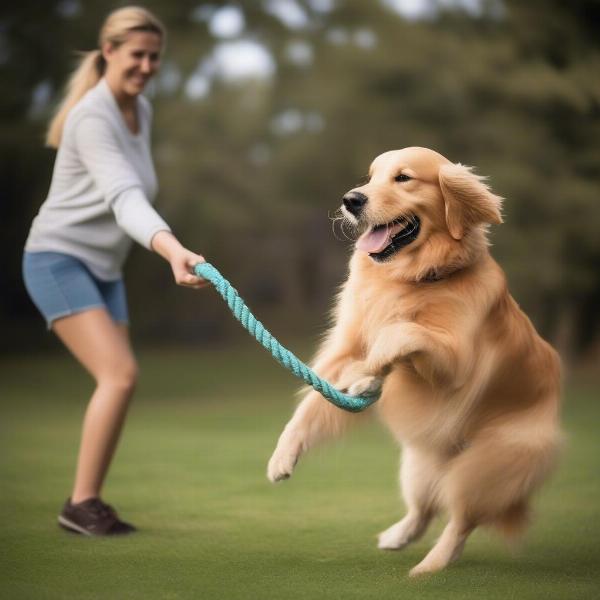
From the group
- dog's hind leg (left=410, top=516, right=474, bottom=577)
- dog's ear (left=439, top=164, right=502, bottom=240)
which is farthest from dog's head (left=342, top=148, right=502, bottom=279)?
dog's hind leg (left=410, top=516, right=474, bottom=577)

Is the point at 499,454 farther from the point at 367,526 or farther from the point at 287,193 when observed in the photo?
the point at 287,193

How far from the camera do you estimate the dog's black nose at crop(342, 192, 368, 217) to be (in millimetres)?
3332

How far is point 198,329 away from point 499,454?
547 inches

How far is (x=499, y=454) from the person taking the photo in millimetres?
3408

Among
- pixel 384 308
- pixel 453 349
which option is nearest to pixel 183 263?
pixel 384 308

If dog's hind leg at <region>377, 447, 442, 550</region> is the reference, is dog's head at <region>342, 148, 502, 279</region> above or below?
above

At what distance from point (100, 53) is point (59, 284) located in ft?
3.50

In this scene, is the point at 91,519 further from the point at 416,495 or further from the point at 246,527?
the point at 416,495

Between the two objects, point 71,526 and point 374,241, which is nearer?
point 374,241

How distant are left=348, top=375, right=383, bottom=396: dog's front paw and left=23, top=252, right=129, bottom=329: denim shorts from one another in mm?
1293

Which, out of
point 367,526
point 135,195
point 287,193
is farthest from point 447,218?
point 287,193

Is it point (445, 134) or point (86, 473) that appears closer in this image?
point (86, 473)

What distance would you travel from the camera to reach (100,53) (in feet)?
13.8

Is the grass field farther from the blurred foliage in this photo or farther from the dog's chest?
the blurred foliage
